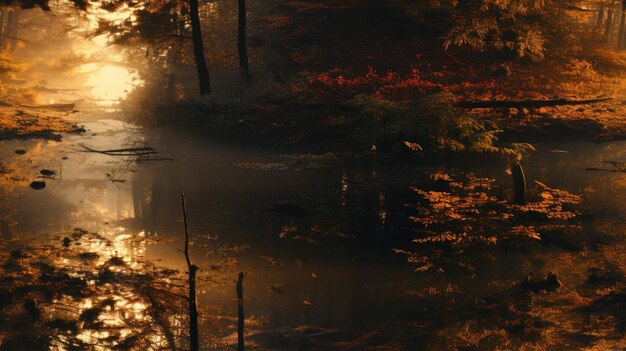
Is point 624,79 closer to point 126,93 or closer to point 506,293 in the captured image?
point 506,293

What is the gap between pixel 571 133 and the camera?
23.9 metres

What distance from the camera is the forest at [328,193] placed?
9.59m

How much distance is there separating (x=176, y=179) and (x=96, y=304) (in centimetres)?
967

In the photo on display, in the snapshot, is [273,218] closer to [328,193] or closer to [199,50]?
[328,193]

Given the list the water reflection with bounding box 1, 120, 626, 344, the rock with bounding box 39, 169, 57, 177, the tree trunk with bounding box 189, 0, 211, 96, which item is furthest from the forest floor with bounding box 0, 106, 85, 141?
the tree trunk with bounding box 189, 0, 211, 96

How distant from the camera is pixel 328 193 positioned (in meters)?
17.3

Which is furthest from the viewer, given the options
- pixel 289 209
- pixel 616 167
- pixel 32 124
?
pixel 32 124

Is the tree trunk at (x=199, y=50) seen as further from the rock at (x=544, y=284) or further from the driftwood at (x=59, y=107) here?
the rock at (x=544, y=284)

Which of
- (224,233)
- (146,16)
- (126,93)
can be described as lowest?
(126,93)

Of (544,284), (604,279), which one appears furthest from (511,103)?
(544,284)

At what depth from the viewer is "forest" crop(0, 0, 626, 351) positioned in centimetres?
959

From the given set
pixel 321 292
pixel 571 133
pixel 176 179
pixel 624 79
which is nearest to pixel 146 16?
pixel 176 179

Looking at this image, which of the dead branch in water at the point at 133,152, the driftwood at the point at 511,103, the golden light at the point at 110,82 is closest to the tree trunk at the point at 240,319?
the dead branch in water at the point at 133,152

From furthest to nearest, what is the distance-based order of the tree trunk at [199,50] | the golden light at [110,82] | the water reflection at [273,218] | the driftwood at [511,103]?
the golden light at [110,82] < the tree trunk at [199,50] < the driftwood at [511,103] < the water reflection at [273,218]
